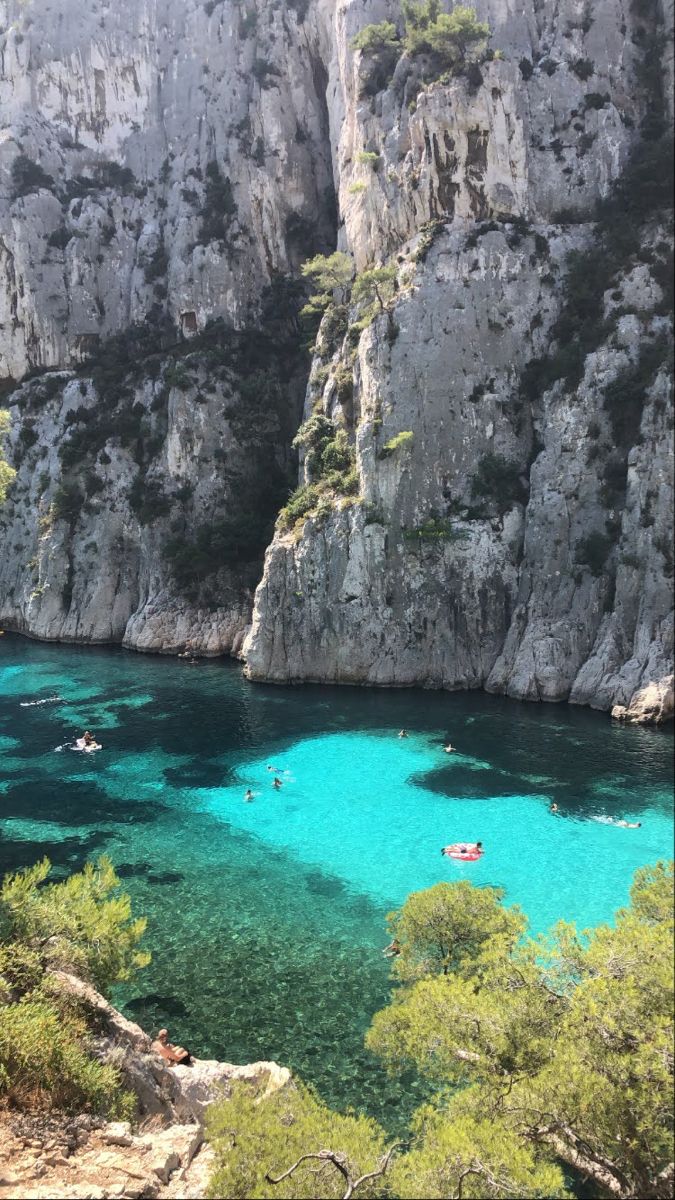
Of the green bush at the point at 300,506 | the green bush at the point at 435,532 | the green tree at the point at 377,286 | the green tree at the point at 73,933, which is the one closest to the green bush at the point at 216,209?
the green tree at the point at 377,286

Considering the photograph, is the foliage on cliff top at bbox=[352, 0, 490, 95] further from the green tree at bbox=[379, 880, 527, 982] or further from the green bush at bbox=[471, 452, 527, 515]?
the green tree at bbox=[379, 880, 527, 982]

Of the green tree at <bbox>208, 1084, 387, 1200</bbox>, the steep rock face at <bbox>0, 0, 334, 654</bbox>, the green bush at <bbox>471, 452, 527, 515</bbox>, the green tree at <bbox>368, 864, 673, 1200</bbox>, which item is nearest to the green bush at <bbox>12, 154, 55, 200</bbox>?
the steep rock face at <bbox>0, 0, 334, 654</bbox>

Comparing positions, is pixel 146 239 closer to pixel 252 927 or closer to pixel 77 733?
pixel 77 733

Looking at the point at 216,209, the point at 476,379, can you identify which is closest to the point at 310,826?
the point at 476,379

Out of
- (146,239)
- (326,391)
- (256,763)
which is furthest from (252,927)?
(146,239)

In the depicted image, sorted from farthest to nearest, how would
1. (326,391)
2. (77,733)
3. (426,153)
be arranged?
1. (326,391)
2. (426,153)
3. (77,733)

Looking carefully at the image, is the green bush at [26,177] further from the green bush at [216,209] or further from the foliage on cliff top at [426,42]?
the foliage on cliff top at [426,42]

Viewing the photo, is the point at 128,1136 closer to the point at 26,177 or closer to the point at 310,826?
the point at 310,826
